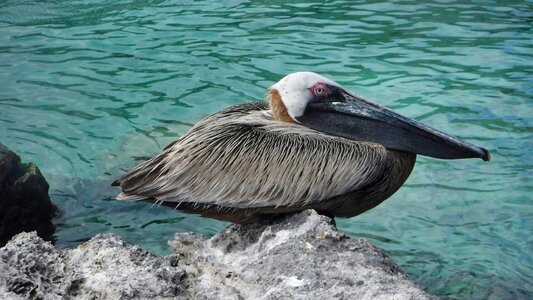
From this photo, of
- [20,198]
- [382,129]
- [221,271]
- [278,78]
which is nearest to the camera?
[221,271]

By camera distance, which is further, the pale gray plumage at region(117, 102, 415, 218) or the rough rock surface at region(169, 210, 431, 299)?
the pale gray plumage at region(117, 102, 415, 218)

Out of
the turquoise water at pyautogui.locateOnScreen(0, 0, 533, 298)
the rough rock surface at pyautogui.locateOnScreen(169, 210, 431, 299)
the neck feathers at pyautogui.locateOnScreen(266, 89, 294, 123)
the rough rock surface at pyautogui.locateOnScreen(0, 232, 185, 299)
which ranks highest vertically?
the neck feathers at pyautogui.locateOnScreen(266, 89, 294, 123)

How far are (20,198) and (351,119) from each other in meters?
2.09

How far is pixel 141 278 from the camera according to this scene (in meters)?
2.75

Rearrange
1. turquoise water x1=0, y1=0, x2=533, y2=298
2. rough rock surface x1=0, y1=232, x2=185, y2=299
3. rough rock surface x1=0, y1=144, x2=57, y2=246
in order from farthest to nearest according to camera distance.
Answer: turquoise water x1=0, y1=0, x2=533, y2=298
rough rock surface x1=0, y1=144, x2=57, y2=246
rough rock surface x1=0, y1=232, x2=185, y2=299

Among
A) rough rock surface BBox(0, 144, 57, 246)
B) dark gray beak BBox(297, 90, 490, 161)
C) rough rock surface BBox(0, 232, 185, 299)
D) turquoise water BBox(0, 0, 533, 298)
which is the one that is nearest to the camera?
rough rock surface BBox(0, 232, 185, 299)

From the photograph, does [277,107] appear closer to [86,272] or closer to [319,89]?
[319,89]

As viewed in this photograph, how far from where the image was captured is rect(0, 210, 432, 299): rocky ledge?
2.67 m

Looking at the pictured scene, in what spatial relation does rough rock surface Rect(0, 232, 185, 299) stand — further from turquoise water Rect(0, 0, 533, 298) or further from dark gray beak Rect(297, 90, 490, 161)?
turquoise water Rect(0, 0, 533, 298)

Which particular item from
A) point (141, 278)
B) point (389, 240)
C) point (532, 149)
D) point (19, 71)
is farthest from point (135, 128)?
point (141, 278)

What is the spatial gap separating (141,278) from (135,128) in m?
3.82

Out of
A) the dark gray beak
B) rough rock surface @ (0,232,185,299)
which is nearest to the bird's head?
the dark gray beak

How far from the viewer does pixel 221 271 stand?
3.06m

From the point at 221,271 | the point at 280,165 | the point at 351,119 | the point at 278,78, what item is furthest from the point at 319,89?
the point at 278,78
